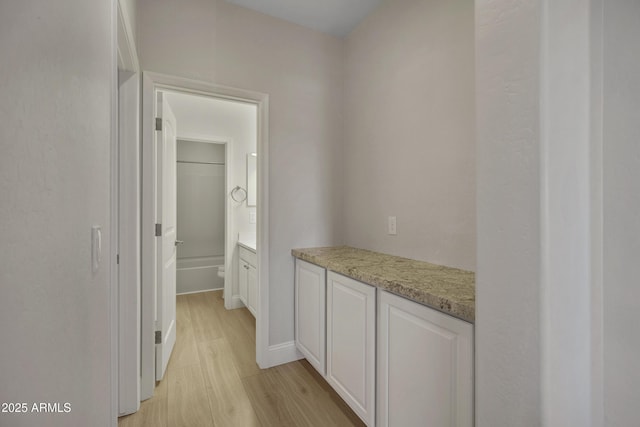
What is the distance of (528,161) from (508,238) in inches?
7.5

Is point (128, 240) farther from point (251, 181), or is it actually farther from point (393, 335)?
point (251, 181)

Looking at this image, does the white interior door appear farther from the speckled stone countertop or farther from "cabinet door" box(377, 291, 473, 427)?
"cabinet door" box(377, 291, 473, 427)

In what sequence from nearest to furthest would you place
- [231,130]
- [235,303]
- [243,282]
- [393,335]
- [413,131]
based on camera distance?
[393,335]
[413,131]
[243,282]
[235,303]
[231,130]

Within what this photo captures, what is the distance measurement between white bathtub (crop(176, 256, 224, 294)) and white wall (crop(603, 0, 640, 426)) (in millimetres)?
4421

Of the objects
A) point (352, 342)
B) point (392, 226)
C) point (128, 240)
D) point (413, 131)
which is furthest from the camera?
point (392, 226)

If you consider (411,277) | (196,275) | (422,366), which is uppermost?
(411,277)

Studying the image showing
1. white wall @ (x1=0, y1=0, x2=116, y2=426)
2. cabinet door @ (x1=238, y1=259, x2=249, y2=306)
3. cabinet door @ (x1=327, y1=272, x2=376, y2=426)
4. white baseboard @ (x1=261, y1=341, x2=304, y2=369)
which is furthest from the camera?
cabinet door @ (x1=238, y1=259, x2=249, y2=306)

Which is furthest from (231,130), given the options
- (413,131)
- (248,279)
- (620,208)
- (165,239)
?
(620,208)

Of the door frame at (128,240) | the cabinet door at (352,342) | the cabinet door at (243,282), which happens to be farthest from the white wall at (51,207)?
the cabinet door at (243,282)

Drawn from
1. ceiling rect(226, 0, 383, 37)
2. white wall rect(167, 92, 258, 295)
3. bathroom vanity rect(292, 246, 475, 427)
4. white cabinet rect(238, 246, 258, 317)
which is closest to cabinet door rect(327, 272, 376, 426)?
bathroom vanity rect(292, 246, 475, 427)

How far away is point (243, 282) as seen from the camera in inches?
129

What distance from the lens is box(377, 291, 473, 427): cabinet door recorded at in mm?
988

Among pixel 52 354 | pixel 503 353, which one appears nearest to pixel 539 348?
pixel 503 353

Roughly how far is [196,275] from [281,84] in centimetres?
325
